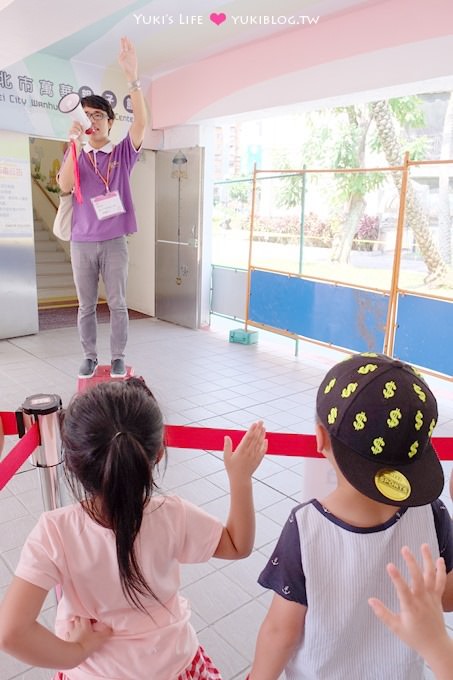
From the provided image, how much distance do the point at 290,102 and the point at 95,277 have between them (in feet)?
8.38

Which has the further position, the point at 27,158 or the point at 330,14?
the point at 27,158

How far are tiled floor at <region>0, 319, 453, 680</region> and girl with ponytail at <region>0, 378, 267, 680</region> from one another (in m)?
0.22

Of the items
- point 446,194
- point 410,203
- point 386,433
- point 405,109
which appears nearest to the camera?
point 386,433

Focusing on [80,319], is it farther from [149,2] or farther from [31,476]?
[149,2]

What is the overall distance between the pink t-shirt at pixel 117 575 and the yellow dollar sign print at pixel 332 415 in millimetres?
328

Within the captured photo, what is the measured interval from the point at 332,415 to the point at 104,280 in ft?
8.64

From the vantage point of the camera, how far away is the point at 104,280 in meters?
3.24

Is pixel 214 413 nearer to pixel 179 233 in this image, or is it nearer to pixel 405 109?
pixel 179 233

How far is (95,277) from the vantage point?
10.8 ft

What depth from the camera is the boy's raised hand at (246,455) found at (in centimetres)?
104

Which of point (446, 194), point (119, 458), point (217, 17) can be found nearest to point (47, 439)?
point (119, 458)

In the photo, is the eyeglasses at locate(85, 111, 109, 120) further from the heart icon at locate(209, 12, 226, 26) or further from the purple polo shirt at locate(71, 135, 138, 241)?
the heart icon at locate(209, 12, 226, 26)

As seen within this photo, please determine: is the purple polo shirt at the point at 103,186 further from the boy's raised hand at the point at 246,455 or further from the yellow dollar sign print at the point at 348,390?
the yellow dollar sign print at the point at 348,390

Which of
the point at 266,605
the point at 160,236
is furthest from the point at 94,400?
the point at 160,236
